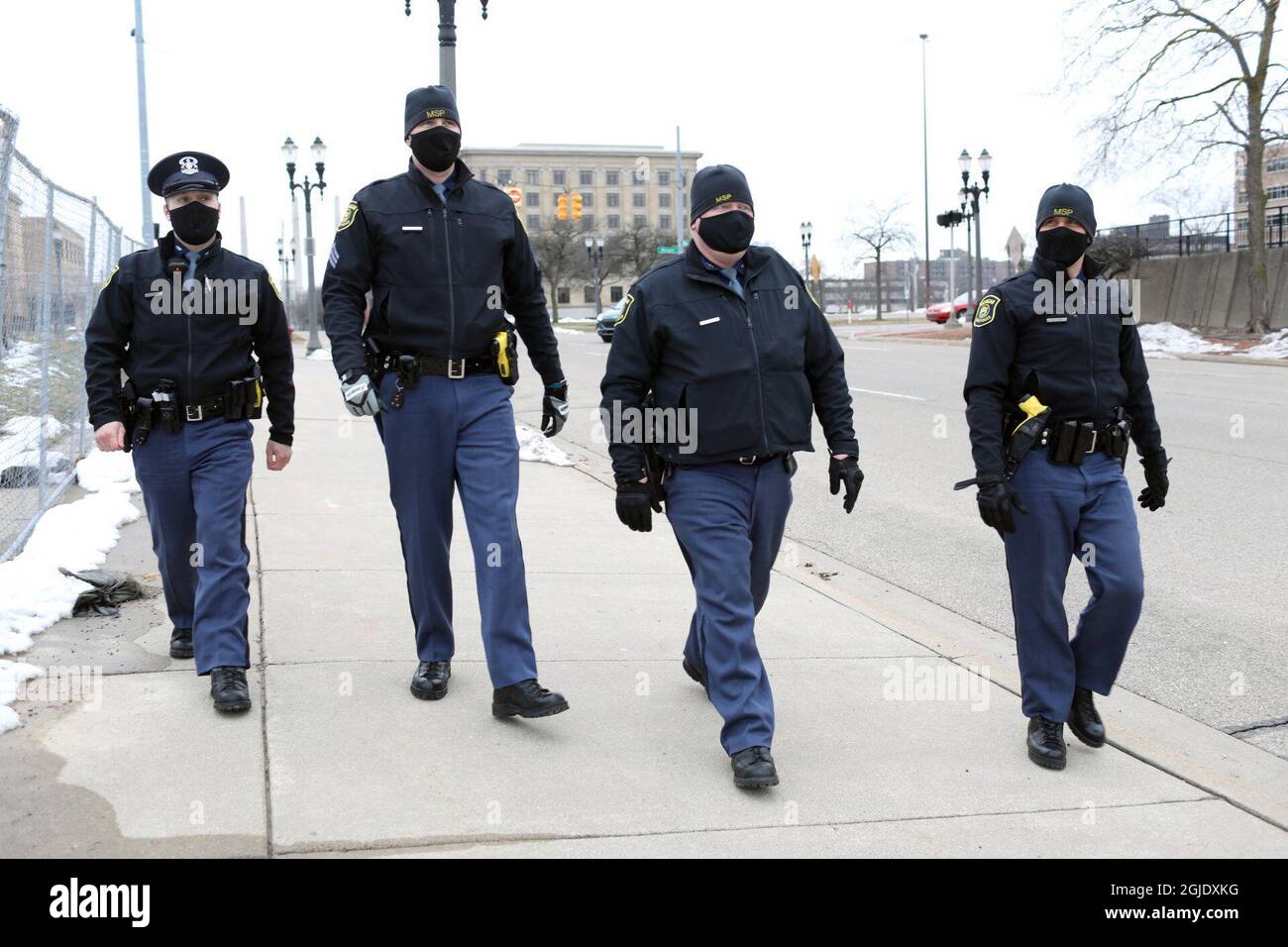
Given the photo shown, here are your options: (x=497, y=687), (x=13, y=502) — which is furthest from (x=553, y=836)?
(x=13, y=502)

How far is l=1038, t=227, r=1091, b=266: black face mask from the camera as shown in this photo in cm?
430

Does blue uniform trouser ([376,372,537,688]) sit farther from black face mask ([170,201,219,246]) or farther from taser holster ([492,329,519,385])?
black face mask ([170,201,219,246])

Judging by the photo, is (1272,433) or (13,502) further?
(1272,433)

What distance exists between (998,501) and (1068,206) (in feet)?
3.35

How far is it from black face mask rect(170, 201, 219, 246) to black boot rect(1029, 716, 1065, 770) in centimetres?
343

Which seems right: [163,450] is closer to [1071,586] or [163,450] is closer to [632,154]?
[1071,586]

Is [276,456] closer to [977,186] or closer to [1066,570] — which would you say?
[1066,570]

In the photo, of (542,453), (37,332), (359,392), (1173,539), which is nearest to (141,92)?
(542,453)

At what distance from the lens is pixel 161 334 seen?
4.80m

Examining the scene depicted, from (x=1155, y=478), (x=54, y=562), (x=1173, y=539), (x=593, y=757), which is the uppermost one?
(x=1155, y=478)

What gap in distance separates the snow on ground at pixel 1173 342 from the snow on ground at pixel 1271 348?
625 millimetres

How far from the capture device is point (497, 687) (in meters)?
4.45

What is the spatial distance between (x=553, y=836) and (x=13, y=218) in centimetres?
568

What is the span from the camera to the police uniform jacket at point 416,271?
4.51 meters
